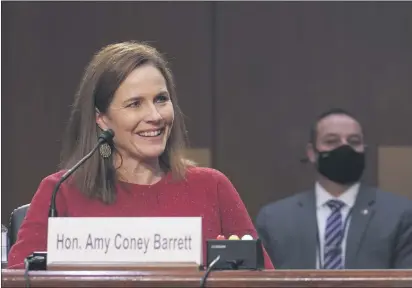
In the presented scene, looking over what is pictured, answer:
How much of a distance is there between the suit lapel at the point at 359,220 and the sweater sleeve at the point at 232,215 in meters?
1.21

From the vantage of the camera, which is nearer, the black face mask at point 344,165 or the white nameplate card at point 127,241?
the white nameplate card at point 127,241

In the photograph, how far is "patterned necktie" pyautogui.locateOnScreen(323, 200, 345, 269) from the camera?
3654 mm

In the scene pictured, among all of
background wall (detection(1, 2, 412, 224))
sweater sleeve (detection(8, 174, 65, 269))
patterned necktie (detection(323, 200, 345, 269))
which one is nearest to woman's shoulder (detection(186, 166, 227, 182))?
sweater sleeve (detection(8, 174, 65, 269))

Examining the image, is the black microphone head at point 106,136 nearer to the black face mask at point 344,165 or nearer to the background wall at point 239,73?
the black face mask at point 344,165

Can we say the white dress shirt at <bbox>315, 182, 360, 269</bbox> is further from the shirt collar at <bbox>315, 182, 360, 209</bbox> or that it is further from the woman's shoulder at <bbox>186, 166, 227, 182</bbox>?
the woman's shoulder at <bbox>186, 166, 227, 182</bbox>

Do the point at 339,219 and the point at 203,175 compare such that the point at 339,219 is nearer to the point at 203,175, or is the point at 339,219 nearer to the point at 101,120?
the point at 203,175

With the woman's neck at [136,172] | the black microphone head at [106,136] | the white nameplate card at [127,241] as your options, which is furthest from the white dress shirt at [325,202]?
the white nameplate card at [127,241]

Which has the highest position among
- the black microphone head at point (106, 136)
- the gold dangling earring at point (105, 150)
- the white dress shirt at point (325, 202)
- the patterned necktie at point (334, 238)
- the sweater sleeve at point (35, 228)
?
the black microphone head at point (106, 136)

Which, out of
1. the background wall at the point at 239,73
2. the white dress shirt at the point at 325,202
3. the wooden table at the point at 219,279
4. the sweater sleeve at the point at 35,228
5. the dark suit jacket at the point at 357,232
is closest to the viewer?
the wooden table at the point at 219,279

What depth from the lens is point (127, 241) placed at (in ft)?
5.63

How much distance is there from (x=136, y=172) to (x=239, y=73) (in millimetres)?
1876

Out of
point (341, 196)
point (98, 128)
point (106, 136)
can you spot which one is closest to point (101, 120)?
point (98, 128)

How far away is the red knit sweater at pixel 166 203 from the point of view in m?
2.46

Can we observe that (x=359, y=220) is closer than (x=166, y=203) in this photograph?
No
